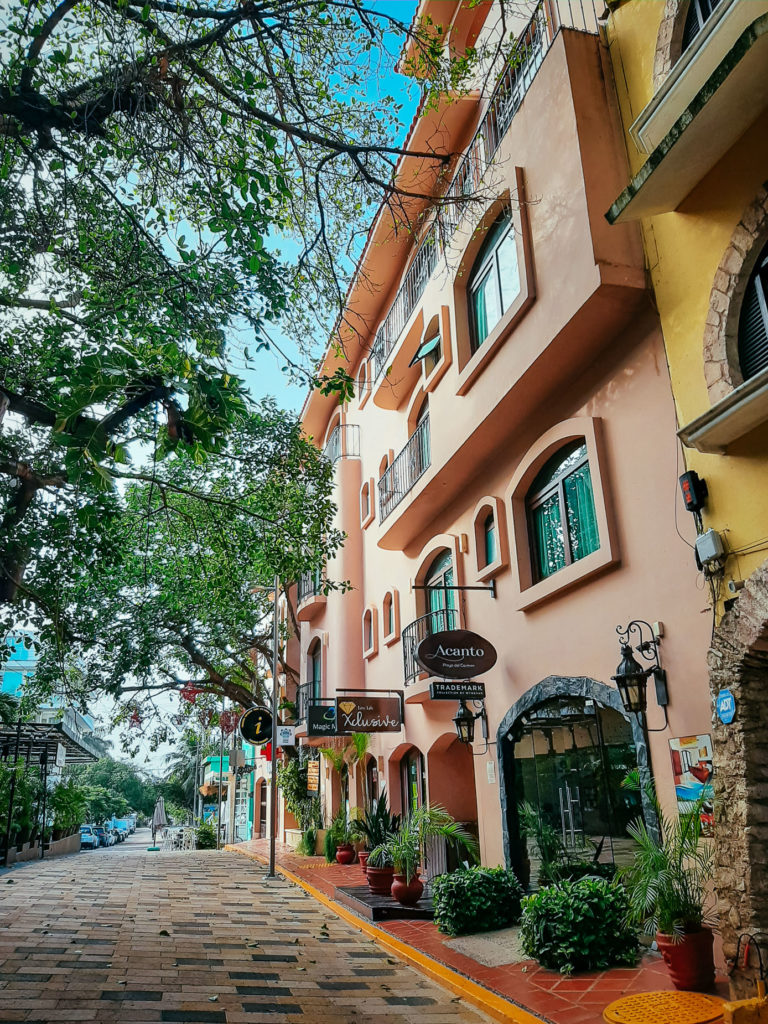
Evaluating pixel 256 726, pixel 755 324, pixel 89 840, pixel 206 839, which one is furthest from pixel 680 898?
pixel 89 840

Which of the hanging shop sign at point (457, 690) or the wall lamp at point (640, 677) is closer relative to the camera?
the wall lamp at point (640, 677)

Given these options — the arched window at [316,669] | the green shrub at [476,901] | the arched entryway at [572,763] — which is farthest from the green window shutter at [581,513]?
the arched window at [316,669]

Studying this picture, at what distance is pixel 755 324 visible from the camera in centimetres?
678

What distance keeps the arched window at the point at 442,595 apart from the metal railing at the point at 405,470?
1484mm

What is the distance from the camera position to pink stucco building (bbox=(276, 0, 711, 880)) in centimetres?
806

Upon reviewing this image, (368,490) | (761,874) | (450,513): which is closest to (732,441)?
(761,874)

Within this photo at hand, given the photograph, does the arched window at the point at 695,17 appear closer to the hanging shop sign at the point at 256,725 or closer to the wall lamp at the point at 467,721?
the wall lamp at the point at 467,721

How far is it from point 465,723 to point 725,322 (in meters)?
7.13

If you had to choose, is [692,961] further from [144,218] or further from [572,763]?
[144,218]

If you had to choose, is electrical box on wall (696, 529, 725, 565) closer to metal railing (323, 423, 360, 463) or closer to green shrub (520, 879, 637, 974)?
green shrub (520, 879, 637, 974)

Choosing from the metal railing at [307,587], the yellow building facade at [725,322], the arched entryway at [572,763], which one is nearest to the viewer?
the yellow building facade at [725,322]

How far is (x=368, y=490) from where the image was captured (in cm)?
2097

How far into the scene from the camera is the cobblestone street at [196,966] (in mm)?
5949

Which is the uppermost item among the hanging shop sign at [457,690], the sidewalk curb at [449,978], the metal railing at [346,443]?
the metal railing at [346,443]
